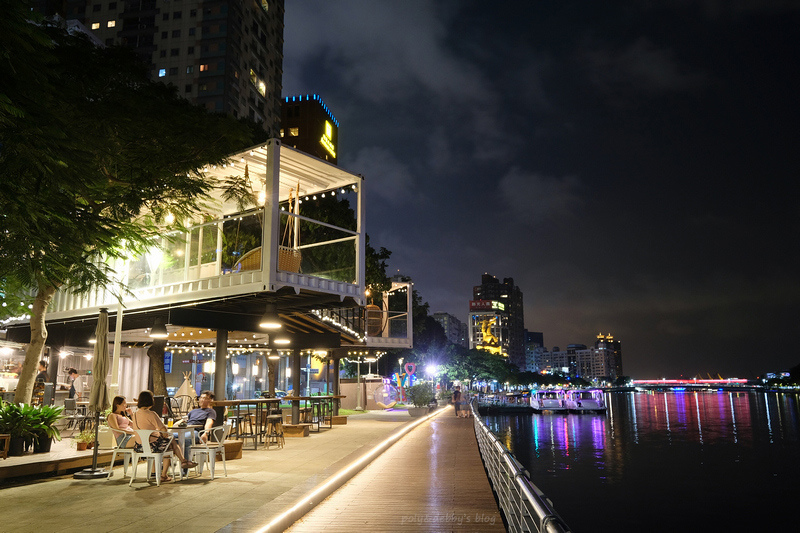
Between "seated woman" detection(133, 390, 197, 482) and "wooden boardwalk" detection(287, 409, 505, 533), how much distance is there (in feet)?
8.72

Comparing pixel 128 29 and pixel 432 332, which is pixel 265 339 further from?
pixel 128 29

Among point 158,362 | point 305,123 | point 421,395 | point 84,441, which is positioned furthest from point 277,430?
point 305,123

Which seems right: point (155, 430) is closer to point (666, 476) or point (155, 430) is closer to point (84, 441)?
point (84, 441)

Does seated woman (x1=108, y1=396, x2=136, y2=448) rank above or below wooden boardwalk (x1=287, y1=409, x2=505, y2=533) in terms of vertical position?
above

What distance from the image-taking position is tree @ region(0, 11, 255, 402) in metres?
5.45

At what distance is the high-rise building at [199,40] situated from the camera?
65625 millimetres

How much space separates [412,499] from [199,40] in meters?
68.9

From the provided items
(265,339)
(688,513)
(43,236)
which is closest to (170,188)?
(43,236)

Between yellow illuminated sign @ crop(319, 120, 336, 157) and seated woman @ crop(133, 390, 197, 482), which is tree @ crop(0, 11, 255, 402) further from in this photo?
yellow illuminated sign @ crop(319, 120, 336, 157)

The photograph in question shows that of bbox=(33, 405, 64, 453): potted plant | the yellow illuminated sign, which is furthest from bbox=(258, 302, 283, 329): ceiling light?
the yellow illuminated sign

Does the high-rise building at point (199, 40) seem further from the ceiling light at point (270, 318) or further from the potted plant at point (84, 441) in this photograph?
the potted plant at point (84, 441)

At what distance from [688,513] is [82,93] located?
1191 inches

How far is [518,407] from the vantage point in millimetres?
87562

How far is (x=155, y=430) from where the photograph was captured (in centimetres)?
919
